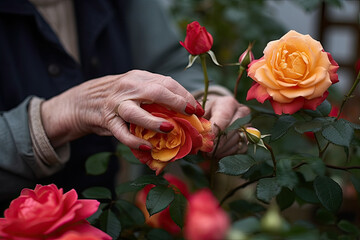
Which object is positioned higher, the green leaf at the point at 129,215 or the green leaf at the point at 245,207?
the green leaf at the point at 129,215

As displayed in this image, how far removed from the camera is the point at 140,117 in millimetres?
496

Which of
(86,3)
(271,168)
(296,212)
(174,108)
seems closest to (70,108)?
(174,108)

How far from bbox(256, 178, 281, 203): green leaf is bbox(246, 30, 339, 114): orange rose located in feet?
0.29

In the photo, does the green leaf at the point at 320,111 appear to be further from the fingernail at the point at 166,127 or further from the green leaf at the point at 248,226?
the green leaf at the point at 248,226

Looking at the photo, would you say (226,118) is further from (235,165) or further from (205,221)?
(205,221)

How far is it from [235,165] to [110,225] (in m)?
0.17

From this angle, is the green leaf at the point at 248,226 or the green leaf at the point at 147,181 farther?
the green leaf at the point at 147,181

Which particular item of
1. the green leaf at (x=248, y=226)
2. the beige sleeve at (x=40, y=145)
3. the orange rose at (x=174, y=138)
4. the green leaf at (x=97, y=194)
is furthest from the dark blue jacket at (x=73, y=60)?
the green leaf at (x=248, y=226)

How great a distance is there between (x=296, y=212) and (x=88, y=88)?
0.71 metres

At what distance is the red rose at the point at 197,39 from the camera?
20.8 inches

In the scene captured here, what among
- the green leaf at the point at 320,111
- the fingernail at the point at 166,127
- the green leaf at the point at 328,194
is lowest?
the green leaf at the point at 328,194

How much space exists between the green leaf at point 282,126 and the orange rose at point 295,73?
31mm

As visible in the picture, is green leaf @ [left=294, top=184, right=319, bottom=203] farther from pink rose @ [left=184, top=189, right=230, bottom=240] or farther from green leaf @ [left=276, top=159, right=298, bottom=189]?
pink rose @ [left=184, top=189, right=230, bottom=240]

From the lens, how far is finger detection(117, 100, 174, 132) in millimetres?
482
